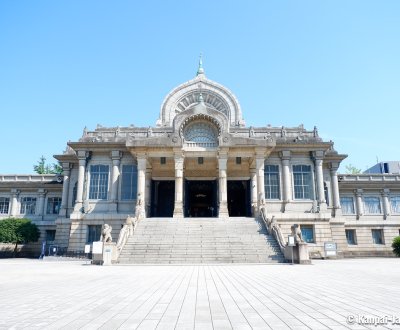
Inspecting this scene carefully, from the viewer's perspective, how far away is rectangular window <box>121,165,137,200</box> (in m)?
30.8

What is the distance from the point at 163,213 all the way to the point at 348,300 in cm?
2739

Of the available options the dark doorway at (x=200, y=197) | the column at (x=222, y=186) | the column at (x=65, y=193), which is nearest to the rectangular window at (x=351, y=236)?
the dark doorway at (x=200, y=197)

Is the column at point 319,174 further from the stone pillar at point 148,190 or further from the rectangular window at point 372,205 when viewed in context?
the stone pillar at point 148,190

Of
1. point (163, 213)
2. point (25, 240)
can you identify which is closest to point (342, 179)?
point (163, 213)

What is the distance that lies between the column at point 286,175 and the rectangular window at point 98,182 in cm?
1700

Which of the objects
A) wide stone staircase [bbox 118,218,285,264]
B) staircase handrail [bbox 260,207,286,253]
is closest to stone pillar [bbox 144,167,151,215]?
wide stone staircase [bbox 118,218,285,264]

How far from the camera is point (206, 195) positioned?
121 feet

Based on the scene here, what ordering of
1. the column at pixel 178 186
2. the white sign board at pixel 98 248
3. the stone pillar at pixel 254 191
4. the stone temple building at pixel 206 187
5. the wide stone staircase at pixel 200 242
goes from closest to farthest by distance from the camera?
the white sign board at pixel 98 248
the wide stone staircase at pixel 200 242
the column at pixel 178 186
the stone pillar at pixel 254 191
the stone temple building at pixel 206 187

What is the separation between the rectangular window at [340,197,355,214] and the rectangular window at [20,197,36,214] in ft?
114

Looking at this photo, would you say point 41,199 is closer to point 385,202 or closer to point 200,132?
point 200,132

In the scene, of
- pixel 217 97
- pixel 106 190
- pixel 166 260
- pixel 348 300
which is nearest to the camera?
pixel 348 300

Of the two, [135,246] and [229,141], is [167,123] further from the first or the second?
[135,246]

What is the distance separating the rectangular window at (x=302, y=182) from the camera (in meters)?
30.9

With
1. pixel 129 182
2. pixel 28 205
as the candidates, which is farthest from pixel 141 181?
pixel 28 205
